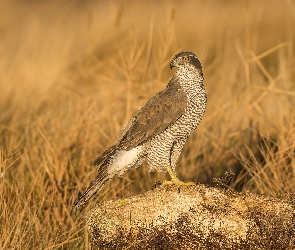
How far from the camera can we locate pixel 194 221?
3863 millimetres

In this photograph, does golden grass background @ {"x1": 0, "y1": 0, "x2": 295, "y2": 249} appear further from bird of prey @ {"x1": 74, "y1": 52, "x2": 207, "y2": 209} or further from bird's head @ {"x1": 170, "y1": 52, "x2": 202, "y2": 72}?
bird's head @ {"x1": 170, "y1": 52, "x2": 202, "y2": 72}

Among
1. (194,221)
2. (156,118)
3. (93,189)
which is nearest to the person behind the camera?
(194,221)

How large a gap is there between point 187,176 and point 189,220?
1760 mm

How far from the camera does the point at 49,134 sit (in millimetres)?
5926

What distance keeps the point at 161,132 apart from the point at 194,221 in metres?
1.03

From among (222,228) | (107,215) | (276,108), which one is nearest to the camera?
(222,228)

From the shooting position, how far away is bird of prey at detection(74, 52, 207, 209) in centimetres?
470

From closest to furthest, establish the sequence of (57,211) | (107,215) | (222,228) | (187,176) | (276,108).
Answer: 1. (222,228)
2. (107,215)
3. (57,211)
4. (187,176)
5. (276,108)

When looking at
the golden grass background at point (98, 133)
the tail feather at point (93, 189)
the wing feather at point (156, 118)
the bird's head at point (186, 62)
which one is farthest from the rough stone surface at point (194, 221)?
the bird's head at point (186, 62)

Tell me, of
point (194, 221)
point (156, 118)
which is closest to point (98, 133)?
point (156, 118)

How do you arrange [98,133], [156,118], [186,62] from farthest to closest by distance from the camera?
1. [98,133]
2. [186,62]
3. [156,118]

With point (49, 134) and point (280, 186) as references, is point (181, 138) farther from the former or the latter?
point (49, 134)

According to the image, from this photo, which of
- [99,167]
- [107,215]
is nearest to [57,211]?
[99,167]

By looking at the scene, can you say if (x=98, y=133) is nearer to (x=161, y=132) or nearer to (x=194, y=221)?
(x=161, y=132)
